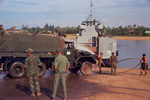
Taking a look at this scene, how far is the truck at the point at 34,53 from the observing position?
11.7m

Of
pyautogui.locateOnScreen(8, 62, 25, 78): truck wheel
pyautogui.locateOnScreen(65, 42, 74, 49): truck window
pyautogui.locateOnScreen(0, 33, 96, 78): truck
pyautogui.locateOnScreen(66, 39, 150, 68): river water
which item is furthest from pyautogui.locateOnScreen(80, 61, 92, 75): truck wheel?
pyautogui.locateOnScreen(8, 62, 25, 78): truck wheel

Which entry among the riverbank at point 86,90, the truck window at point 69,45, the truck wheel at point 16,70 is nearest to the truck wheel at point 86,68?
the truck window at point 69,45

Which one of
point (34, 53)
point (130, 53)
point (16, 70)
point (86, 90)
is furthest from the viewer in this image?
point (130, 53)

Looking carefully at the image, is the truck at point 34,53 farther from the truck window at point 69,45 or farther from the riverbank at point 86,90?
the riverbank at point 86,90

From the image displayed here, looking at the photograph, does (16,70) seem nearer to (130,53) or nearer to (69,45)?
(69,45)

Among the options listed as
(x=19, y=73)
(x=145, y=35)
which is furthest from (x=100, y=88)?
(x=145, y=35)

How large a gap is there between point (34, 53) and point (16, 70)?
1.43 meters

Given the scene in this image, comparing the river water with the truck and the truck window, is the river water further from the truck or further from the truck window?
the truck

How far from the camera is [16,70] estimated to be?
11.8m

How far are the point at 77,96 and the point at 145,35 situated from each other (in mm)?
103246

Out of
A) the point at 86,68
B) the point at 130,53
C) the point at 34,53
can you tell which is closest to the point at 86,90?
the point at 86,68

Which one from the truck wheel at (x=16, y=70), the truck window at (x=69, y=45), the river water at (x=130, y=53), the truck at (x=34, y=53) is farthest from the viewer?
the river water at (x=130, y=53)

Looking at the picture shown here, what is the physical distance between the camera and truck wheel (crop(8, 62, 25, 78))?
38.0 feet

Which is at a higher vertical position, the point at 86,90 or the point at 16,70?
the point at 16,70
